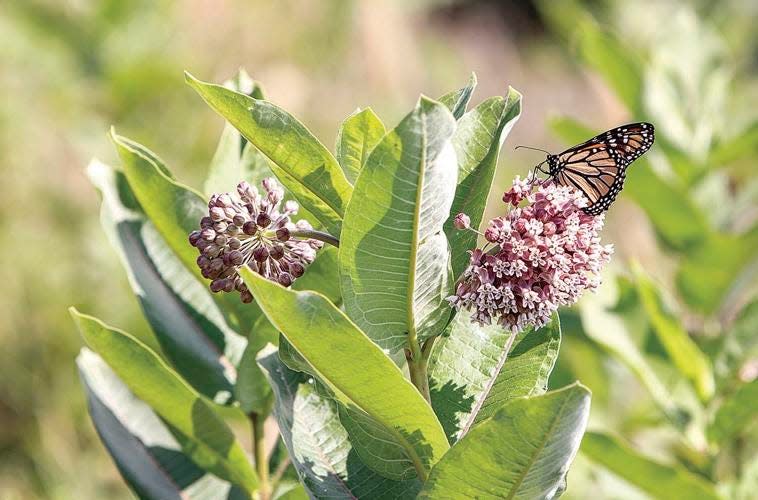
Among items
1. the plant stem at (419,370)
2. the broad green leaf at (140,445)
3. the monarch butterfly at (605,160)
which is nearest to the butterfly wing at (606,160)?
the monarch butterfly at (605,160)

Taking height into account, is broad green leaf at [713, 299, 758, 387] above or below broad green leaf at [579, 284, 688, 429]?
above

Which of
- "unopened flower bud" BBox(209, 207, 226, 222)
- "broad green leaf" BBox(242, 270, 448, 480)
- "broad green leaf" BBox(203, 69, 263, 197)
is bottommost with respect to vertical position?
"broad green leaf" BBox(242, 270, 448, 480)

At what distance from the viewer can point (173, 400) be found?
1076mm

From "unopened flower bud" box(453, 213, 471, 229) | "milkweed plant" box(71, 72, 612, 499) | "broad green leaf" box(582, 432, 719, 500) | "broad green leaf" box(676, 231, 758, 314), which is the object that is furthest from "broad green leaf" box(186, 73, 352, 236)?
"broad green leaf" box(676, 231, 758, 314)

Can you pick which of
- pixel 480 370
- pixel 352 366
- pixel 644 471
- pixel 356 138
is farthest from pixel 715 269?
pixel 352 366

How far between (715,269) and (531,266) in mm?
1213

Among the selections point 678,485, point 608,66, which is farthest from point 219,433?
point 608,66

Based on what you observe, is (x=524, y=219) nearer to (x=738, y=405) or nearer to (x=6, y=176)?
(x=738, y=405)

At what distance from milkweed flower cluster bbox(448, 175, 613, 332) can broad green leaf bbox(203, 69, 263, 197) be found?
387mm

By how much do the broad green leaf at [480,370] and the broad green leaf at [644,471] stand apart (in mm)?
603

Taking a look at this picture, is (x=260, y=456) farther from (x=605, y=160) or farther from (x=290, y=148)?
(x=605, y=160)

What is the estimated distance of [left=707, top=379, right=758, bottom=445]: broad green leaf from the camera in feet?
5.02

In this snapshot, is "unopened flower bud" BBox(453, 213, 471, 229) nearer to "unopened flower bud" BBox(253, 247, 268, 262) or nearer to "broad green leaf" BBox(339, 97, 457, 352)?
"broad green leaf" BBox(339, 97, 457, 352)

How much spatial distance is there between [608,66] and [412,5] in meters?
7.96
